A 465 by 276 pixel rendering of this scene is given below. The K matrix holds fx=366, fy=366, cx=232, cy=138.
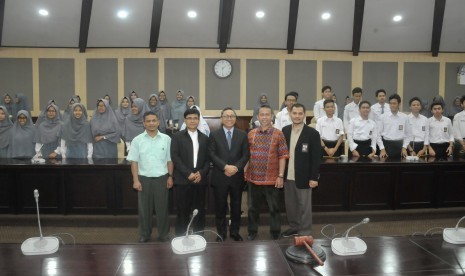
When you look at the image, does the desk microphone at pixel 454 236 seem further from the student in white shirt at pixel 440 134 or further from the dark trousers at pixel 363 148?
the student in white shirt at pixel 440 134

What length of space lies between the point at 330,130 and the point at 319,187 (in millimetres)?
911

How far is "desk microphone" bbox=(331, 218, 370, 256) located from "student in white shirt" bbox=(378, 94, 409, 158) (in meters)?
3.74

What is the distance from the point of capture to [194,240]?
6.95ft

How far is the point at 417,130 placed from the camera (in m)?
5.52

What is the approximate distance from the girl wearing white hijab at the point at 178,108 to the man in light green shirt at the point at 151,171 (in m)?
5.54

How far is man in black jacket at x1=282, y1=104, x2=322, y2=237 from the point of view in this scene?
12.0ft

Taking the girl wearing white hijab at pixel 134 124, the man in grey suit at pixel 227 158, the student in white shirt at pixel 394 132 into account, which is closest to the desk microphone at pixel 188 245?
the man in grey suit at pixel 227 158

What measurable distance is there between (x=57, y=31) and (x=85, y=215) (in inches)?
267

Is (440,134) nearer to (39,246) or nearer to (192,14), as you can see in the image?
(39,246)

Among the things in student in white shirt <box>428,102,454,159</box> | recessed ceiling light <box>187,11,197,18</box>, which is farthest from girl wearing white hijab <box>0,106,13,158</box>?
student in white shirt <box>428,102,454,159</box>

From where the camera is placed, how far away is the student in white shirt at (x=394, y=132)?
5.52 m

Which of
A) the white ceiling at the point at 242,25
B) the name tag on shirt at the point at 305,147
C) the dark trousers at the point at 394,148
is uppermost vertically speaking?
the white ceiling at the point at 242,25

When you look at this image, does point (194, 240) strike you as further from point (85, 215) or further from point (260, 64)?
point (260, 64)

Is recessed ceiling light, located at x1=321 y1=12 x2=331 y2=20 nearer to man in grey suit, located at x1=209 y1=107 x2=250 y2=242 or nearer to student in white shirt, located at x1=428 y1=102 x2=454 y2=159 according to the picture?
student in white shirt, located at x1=428 y1=102 x2=454 y2=159
